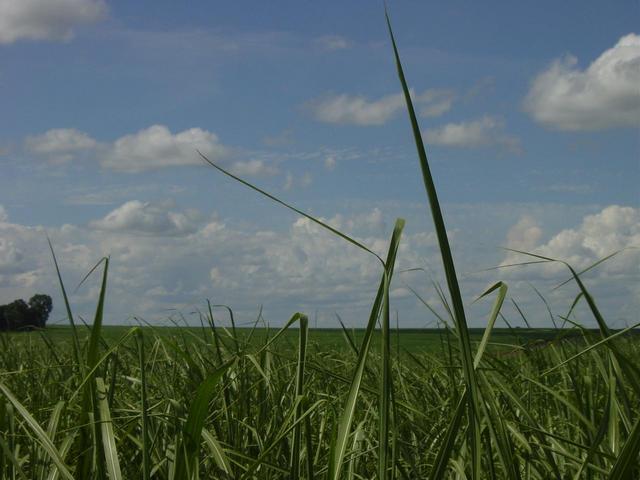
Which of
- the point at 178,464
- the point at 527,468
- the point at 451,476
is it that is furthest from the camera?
the point at 451,476

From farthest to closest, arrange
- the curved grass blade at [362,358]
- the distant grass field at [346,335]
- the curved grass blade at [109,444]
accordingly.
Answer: the distant grass field at [346,335]
the curved grass blade at [109,444]
the curved grass blade at [362,358]

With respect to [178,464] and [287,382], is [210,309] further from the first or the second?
[178,464]

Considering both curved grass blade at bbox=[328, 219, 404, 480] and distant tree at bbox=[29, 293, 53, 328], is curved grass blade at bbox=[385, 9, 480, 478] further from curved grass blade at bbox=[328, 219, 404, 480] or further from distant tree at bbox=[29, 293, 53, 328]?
distant tree at bbox=[29, 293, 53, 328]

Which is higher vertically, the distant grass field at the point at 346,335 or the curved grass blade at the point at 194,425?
the distant grass field at the point at 346,335

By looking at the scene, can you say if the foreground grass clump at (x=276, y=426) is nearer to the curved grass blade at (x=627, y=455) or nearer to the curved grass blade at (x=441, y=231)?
the curved grass blade at (x=627, y=455)

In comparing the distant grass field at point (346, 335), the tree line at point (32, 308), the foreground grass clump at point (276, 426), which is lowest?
the foreground grass clump at point (276, 426)

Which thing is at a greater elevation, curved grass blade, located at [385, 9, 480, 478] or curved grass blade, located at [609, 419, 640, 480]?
curved grass blade, located at [385, 9, 480, 478]

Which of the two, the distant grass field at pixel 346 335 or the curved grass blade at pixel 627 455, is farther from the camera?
the distant grass field at pixel 346 335

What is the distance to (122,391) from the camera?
8.74ft

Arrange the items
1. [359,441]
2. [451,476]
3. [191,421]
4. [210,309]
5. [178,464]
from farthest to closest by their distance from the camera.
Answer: [210,309] < [359,441] < [451,476] < [178,464] < [191,421]

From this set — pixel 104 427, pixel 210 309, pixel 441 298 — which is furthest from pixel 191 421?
pixel 210 309

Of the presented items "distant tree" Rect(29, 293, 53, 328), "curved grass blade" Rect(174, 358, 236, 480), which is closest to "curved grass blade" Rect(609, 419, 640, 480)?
"curved grass blade" Rect(174, 358, 236, 480)

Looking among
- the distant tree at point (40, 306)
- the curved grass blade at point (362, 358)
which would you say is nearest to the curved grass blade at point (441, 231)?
the curved grass blade at point (362, 358)

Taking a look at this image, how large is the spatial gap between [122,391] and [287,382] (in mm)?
697
